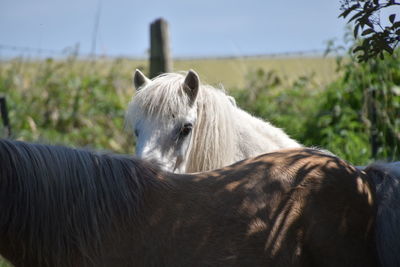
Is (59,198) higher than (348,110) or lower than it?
higher

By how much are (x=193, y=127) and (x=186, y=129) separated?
88mm

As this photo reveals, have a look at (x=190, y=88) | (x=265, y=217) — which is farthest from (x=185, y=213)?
(x=190, y=88)

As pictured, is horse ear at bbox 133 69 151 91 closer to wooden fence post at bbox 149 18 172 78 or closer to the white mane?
the white mane

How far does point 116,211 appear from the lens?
90.8 inches

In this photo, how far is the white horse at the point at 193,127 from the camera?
153 inches

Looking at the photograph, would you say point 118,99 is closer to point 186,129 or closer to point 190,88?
point 190,88

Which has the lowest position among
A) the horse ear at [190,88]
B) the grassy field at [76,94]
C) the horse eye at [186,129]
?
the grassy field at [76,94]

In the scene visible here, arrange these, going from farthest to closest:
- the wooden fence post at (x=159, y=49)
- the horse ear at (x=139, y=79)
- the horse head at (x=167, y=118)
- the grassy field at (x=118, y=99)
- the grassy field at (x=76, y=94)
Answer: the grassy field at (x=76, y=94), the wooden fence post at (x=159, y=49), the grassy field at (x=118, y=99), the horse ear at (x=139, y=79), the horse head at (x=167, y=118)

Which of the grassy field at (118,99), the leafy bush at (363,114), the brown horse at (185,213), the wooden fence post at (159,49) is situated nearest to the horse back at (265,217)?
the brown horse at (185,213)

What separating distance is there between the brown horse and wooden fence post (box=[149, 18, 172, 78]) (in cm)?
493

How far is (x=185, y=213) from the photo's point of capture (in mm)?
2359

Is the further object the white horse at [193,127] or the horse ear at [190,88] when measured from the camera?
the horse ear at [190,88]

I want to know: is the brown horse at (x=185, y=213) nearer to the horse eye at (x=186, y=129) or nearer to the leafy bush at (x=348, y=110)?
the horse eye at (x=186, y=129)

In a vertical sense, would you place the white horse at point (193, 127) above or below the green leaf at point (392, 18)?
below
